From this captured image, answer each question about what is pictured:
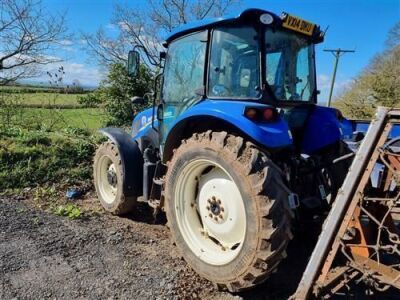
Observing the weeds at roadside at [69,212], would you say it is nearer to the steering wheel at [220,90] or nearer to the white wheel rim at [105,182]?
the white wheel rim at [105,182]

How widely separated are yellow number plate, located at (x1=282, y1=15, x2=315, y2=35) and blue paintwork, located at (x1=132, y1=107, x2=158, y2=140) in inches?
78.1

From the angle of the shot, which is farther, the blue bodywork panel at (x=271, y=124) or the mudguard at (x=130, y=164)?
the mudguard at (x=130, y=164)

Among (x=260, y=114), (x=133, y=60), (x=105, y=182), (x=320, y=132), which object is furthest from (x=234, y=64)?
(x=105, y=182)

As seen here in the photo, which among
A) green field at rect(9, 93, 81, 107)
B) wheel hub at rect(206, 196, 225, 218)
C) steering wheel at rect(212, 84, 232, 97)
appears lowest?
wheel hub at rect(206, 196, 225, 218)

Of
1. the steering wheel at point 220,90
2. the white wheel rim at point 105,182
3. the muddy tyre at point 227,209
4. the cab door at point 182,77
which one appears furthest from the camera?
the white wheel rim at point 105,182

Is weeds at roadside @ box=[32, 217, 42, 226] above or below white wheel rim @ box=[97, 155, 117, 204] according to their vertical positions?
below

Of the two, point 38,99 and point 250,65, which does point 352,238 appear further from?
point 38,99

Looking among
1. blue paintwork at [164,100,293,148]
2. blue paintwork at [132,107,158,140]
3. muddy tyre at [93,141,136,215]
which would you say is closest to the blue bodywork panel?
blue paintwork at [164,100,293,148]

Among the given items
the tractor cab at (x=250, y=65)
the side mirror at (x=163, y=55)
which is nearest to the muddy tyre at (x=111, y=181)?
the tractor cab at (x=250, y=65)

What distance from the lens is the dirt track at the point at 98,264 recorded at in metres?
3.09

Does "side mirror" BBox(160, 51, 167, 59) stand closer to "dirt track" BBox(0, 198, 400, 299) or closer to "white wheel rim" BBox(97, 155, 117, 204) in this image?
"white wheel rim" BBox(97, 155, 117, 204)

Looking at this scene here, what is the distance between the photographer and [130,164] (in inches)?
185

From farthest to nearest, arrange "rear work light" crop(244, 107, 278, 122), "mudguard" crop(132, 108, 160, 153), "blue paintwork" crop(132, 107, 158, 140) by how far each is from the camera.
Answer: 1. "blue paintwork" crop(132, 107, 158, 140)
2. "mudguard" crop(132, 108, 160, 153)
3. "rear work light" crop(244, 107, 278, 122)

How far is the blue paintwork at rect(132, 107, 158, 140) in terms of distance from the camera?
491 centimetres
